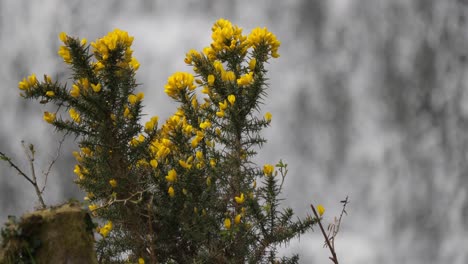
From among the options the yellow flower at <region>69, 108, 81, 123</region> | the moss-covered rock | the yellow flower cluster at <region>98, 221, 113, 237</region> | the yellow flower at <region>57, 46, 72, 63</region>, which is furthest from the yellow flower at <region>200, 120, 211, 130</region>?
the moss-covered rock

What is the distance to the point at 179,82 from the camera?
18.1ft

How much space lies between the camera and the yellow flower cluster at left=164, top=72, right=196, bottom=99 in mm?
5527

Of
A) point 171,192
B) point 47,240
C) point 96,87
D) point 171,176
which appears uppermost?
point 96,87

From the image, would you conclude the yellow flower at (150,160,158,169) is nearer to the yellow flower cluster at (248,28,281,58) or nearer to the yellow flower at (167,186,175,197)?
the yellow flower at (167,186,175,197)

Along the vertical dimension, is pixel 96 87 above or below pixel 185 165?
above

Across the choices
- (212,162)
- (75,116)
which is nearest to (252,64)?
(212,162)

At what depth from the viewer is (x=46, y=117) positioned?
484 centimetres

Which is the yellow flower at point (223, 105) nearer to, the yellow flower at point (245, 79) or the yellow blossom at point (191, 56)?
the yellow flower at point (245, 79)

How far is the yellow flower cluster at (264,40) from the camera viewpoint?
216 inches

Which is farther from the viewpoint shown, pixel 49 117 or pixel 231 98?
pixel 231 98

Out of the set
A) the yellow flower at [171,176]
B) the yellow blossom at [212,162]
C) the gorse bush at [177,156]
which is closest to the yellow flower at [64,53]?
the gorse bush at [177,156]

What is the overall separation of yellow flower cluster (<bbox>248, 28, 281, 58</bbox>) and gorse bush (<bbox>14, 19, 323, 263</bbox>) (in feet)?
0.03

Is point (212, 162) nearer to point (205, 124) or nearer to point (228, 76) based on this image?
point (205, 124)

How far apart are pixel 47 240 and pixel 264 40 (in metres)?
3.33
